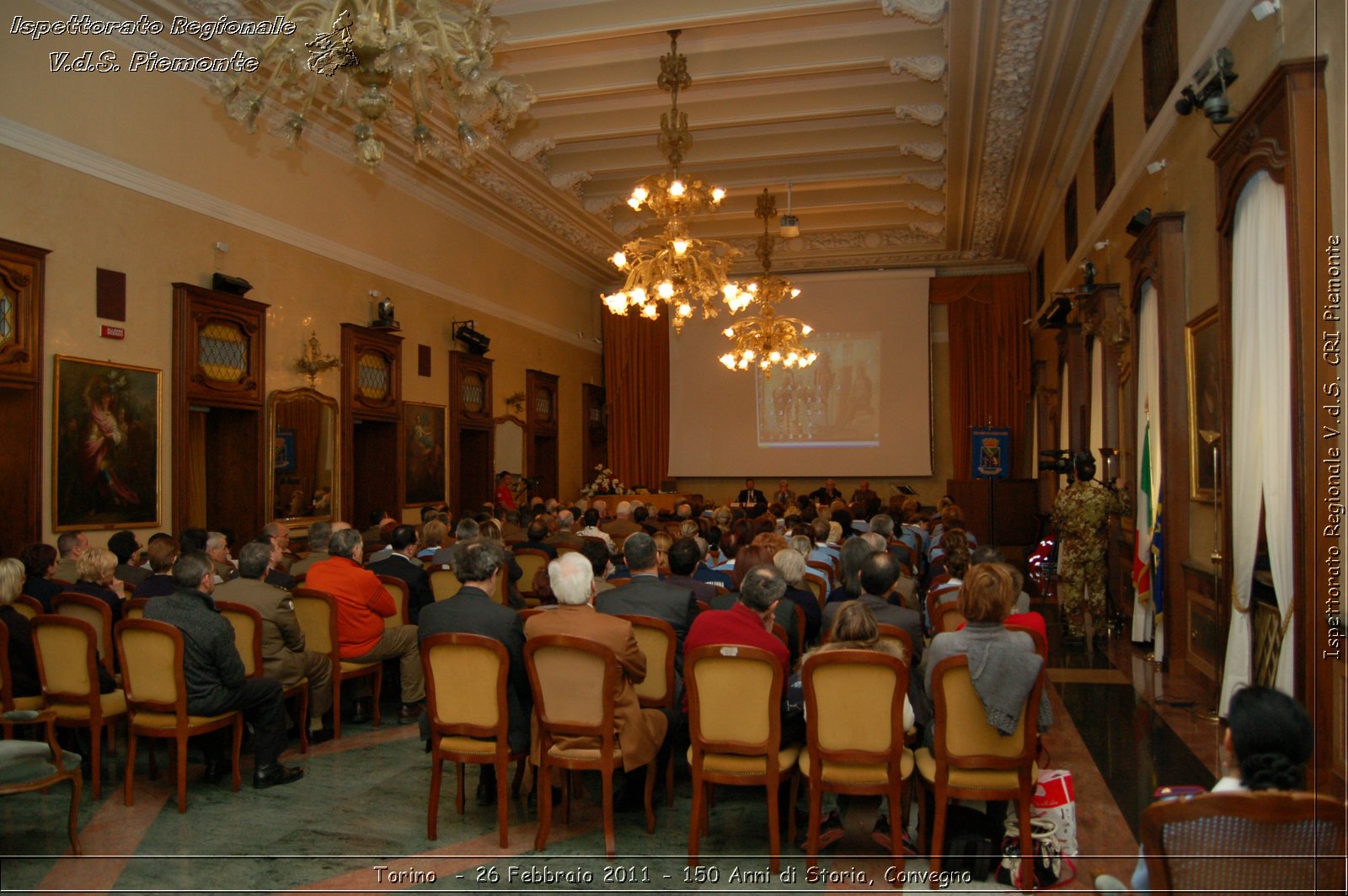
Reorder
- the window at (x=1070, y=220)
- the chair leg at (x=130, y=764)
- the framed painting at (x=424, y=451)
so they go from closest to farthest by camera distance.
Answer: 1. the chair leg at (x=130, y=764)
2. the framed painting at (x=424, y=451)
3. the window at (x=1070, y=220)

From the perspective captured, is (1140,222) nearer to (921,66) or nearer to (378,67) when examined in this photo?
(921,66)

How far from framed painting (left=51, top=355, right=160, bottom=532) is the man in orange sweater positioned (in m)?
2.76

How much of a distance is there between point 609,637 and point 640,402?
14.9 metres

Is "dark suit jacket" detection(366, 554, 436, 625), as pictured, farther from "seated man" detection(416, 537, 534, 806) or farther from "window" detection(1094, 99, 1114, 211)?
"window" detection(1094, 99, 1114, 211)

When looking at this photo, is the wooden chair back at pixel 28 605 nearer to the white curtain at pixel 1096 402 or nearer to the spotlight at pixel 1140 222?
the spotlight at pixel 1140 222

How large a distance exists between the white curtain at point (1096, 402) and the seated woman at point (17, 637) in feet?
29.1

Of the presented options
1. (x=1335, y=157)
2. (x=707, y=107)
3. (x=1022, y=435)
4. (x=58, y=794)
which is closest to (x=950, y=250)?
(x=1022, y=435)

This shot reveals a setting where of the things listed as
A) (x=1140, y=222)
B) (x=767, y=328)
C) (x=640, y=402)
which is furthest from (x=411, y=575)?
(x=640, y=402)

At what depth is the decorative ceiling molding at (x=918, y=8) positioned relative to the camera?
8180 millimetres

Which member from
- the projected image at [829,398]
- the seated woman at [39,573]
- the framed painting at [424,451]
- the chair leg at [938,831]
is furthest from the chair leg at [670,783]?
the projected image at [829,398]

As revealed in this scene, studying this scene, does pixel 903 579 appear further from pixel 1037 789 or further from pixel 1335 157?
pixel 1335 157

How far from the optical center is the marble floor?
11.2 ft

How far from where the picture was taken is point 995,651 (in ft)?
10.7

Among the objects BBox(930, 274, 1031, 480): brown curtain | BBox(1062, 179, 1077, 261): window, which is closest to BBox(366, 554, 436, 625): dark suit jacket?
BBox(1062, 179, 1077, 261): window
